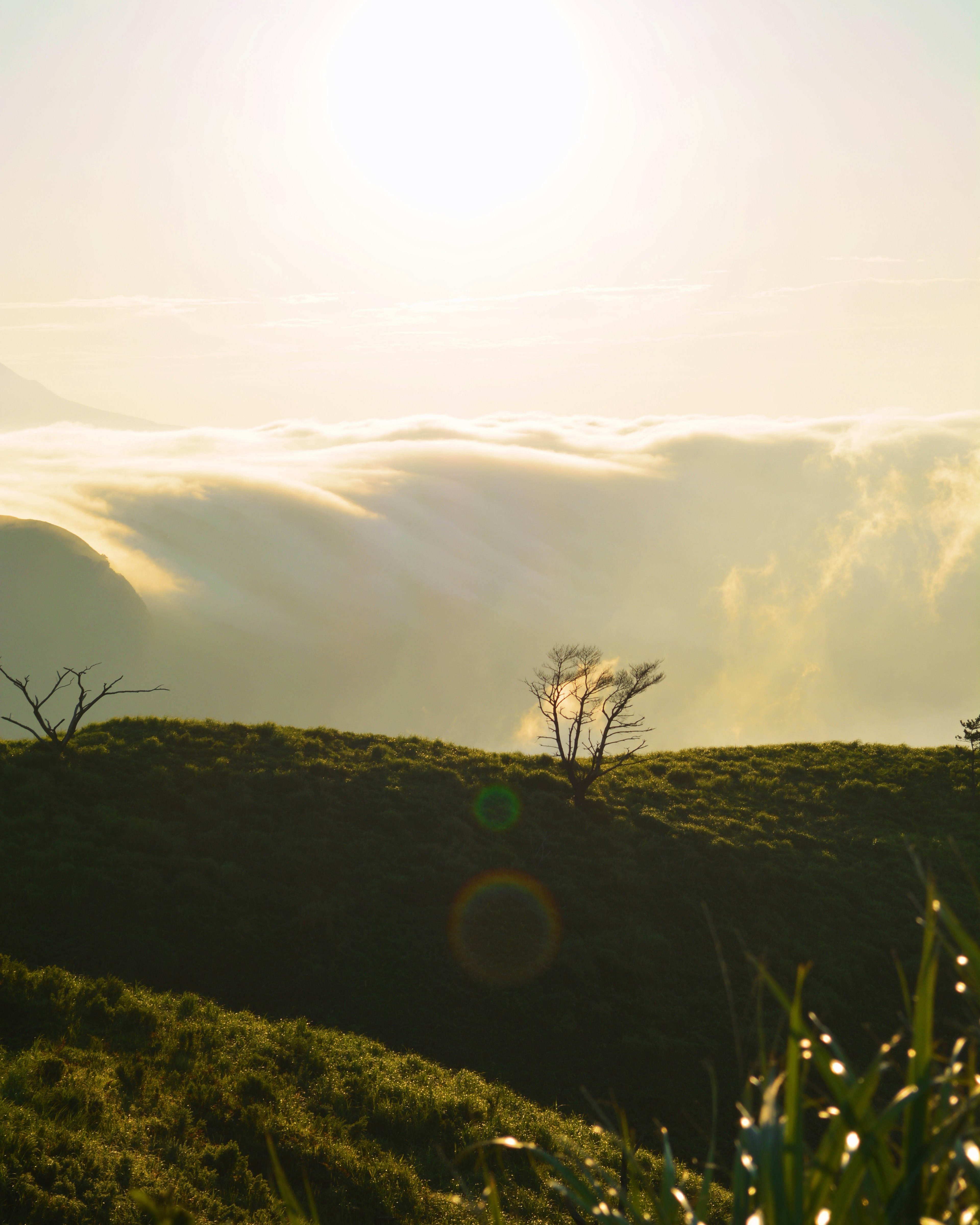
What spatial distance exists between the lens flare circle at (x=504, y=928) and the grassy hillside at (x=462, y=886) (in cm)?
32

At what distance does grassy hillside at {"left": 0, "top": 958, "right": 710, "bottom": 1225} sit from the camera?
8.60 m

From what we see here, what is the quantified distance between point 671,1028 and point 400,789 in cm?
1316

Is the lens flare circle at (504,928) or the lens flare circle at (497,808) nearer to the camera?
the lens flare circle at (504,928)

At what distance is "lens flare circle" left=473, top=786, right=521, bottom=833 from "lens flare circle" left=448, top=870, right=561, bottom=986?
3.01 m

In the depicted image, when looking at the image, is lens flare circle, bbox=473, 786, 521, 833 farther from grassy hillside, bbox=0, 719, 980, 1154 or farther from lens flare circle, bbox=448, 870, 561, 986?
lens flare circle, bbox=448, 870, 561, 986

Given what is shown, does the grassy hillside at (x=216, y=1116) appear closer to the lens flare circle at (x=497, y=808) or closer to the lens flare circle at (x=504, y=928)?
the lens flare circle at (x=504, y=928)

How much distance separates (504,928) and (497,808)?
7061 mm

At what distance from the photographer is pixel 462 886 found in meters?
22.0

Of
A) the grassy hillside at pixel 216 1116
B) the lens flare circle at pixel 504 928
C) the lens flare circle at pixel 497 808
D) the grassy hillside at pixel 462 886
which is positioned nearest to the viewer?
the grassy hillside at pixel 216 1116

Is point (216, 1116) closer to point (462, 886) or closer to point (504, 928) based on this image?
point (504, 928)


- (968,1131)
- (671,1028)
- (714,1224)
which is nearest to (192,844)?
(671,1028)

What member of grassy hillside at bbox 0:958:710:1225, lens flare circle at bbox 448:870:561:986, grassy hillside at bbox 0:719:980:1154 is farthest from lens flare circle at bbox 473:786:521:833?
grassy hillside at bbox 0:958:710:1225

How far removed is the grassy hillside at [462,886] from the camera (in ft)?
53.7

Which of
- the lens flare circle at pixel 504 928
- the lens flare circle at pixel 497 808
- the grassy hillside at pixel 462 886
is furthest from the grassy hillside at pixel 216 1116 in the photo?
the lens flare circle at pixel 497 808
